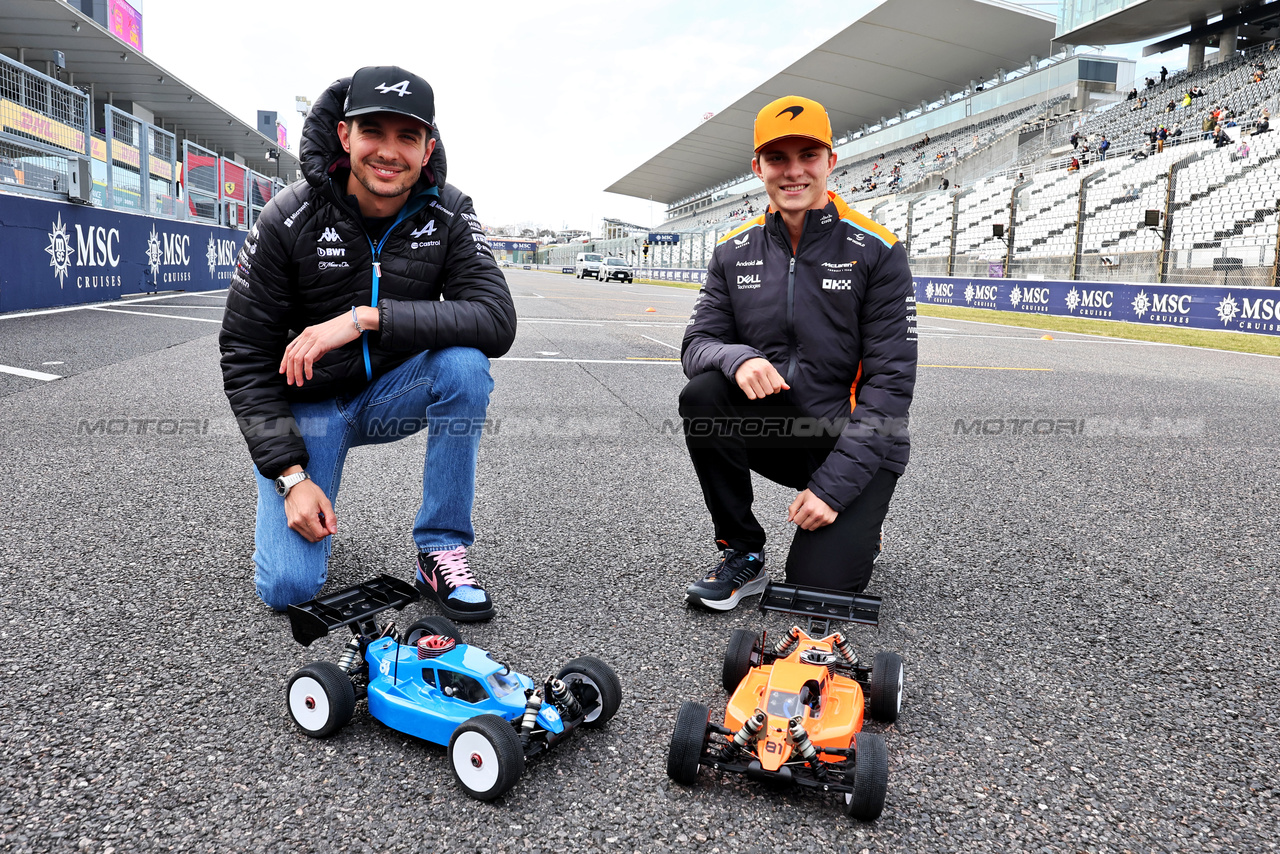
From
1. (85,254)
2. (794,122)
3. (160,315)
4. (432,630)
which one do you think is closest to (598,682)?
(432,630)

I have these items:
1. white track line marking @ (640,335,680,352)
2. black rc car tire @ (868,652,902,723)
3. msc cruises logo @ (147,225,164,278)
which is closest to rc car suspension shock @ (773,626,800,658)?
black rc car tire @ (868,652,902,723)

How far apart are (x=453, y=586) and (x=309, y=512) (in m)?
0.44

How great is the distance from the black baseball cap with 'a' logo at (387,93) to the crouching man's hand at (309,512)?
1016 mm

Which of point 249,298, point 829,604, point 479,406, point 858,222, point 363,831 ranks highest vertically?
point 858,222

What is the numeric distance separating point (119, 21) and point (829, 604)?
40454mm

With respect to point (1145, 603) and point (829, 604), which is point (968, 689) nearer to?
point (829, 604)

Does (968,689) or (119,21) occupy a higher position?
(119,21)

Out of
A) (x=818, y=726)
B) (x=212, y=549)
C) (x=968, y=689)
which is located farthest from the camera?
(x=212, y=549)

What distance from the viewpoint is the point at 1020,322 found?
60.2 feet

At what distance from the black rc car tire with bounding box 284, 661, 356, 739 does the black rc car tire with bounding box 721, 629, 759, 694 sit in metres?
0.82

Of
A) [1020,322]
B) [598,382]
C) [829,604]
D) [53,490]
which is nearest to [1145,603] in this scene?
[829,604]

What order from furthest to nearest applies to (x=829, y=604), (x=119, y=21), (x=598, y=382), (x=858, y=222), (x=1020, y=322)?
(x=119, y=21) < (x=1020, y=322) < (x=598, y=382) < (x=858, y=222) < (x=829, y=604)

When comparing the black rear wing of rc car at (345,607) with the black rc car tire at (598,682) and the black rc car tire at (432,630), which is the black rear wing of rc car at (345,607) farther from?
the black rc car tire at (598,682)

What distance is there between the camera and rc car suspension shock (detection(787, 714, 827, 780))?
1.56m
